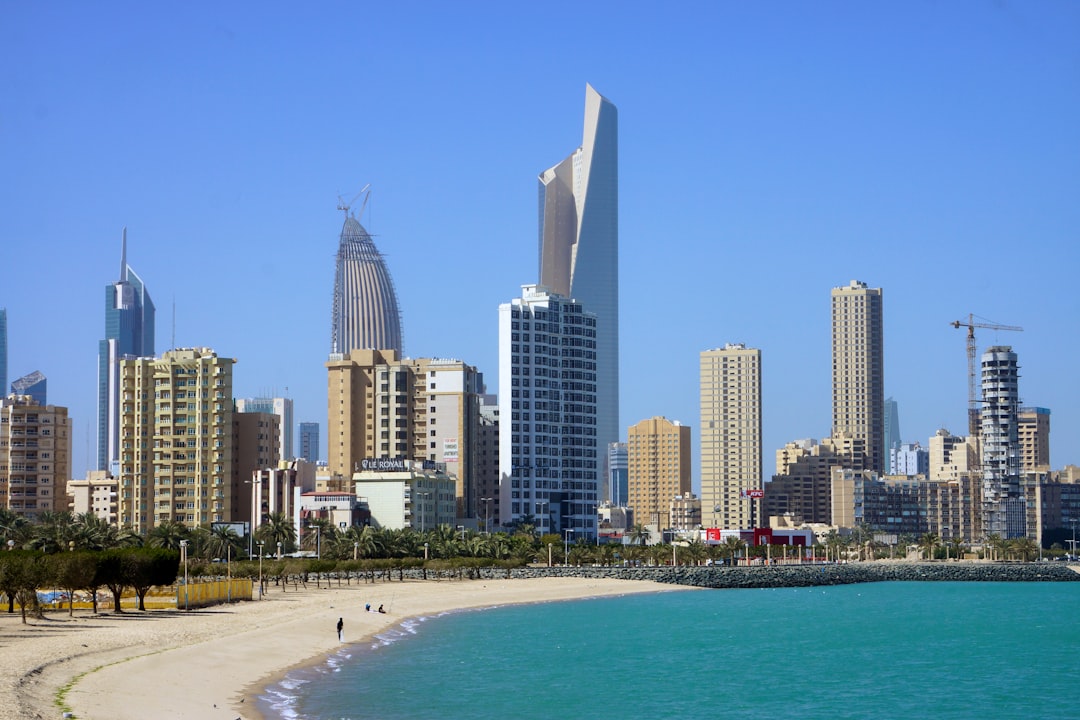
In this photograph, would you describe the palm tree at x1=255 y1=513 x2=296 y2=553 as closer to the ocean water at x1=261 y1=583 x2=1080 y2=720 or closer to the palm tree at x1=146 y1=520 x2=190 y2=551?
the palm tree at x1=146 y1=520 x2=190 y2=551

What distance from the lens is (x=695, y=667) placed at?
85.6m

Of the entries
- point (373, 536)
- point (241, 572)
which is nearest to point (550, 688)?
point (241, 572)

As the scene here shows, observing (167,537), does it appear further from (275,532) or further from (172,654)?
(172,654)

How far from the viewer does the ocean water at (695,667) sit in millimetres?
65875

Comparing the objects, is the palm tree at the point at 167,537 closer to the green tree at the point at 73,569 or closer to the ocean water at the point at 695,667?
the ocean water at the point at 695,667

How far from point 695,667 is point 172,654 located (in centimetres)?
3307

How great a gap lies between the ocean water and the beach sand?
2.36 meters

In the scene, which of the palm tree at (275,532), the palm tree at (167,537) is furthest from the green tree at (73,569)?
the palm tree at (275,532)

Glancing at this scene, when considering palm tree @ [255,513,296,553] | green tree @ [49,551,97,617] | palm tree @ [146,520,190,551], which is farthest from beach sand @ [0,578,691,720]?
palm tree @ [255,513,296,553]

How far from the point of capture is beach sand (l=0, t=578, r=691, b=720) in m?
51.7

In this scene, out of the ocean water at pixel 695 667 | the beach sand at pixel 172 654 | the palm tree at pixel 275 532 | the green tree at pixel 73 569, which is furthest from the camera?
the palm tree at pixel 275 532

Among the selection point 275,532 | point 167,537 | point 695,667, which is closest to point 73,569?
point 695,667

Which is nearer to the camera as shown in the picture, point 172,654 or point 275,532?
point 172,654

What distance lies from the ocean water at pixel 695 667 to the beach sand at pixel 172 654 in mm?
2360
